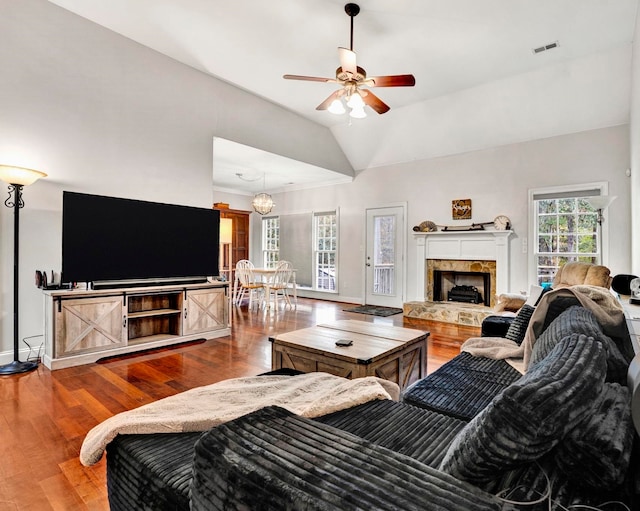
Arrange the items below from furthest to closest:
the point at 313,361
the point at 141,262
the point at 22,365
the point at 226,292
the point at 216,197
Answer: the point at 216,197 → the point at 226,292 → the point at 141,262 → the point at 22,365 → the point at 313,361

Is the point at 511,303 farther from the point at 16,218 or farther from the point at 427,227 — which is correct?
the point at 16,218

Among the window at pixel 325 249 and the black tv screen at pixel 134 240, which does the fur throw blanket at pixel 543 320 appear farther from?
the window at pixel 325 249

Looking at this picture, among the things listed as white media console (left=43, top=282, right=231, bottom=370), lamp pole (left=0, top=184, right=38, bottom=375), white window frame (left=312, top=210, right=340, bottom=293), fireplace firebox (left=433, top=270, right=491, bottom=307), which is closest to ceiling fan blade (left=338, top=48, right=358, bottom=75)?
white media console (left=43, top=282, right=231, bottom=370)

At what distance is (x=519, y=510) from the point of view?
2.23 ft

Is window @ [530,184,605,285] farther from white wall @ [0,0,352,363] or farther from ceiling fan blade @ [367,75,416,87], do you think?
white wall @ [0,0,352,363]

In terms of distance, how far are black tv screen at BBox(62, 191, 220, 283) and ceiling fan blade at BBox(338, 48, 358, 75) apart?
8.45ft

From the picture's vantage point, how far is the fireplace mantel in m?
5.61

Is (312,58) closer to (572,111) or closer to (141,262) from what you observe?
(141,262)

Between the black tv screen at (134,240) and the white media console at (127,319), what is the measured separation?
0.77 feet

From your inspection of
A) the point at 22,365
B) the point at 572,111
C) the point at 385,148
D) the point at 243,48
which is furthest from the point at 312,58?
the point at 22,365

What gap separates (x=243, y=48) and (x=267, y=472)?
15.2 ft

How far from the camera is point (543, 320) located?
6.77ft

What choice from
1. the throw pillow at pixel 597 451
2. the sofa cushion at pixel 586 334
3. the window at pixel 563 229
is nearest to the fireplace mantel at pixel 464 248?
the window at pixel 563 229

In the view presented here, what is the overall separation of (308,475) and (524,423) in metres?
0.46
